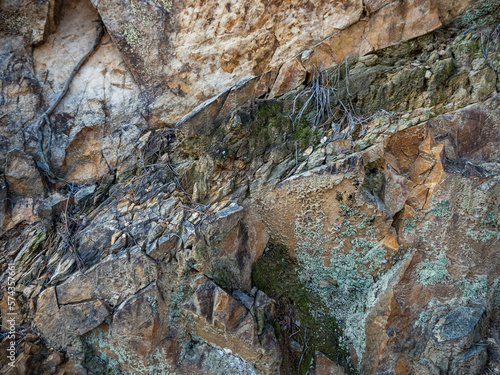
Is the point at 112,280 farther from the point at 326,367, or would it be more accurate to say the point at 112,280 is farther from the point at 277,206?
the point at 326,367

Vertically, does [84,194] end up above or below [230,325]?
above

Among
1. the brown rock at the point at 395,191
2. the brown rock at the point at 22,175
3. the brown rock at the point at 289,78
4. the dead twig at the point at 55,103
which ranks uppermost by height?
the dead twig at the point at 55,103

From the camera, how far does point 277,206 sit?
2.60 meters

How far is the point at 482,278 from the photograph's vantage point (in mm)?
2244

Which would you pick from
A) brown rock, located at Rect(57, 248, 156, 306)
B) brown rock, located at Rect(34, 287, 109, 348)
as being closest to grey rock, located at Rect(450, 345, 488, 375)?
brown rock, located at Rect(57, 248, 156, 306)

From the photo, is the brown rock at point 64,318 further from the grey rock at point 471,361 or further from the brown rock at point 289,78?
the grey rock at point 471,361

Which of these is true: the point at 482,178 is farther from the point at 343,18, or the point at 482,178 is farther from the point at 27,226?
the point at 27,226

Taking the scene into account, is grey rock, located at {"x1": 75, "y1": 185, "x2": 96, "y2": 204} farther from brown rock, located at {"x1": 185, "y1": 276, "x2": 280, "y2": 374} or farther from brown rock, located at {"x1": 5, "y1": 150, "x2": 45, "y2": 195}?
brown rock, located at {"x1": 185, "y1": 276, "x2": 280, "y2": 374}

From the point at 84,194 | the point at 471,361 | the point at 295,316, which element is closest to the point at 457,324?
the point at 471,361

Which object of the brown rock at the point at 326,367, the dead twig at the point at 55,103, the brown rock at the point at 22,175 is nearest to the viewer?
the brown rock at the point at 326,367

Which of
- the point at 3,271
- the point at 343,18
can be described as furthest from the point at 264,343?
the point at 343,18

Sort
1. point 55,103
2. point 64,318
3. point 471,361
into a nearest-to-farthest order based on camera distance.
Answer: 1. point 471,361
2. point 64,318
3. point 55,103

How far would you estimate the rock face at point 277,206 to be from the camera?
228cm

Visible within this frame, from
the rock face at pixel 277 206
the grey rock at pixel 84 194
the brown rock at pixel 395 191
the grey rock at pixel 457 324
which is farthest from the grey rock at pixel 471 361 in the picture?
the grey rock at pixel 84 194
